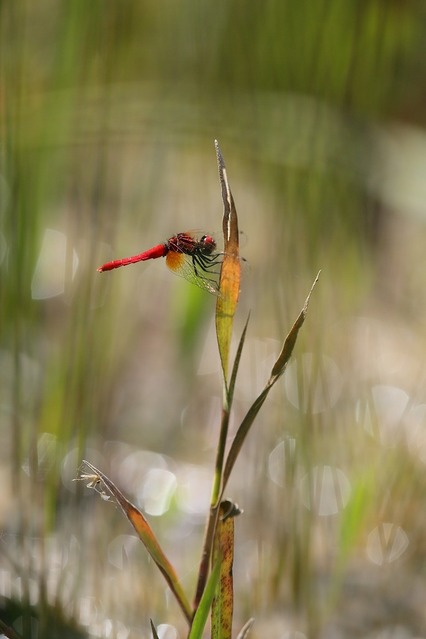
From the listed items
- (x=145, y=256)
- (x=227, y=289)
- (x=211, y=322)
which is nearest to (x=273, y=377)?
(x=227, y=289)

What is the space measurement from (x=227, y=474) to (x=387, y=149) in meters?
1.30

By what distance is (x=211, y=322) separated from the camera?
1691 millimetres

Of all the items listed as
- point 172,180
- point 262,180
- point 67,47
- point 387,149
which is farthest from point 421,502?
point 172,180

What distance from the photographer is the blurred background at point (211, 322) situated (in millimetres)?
795

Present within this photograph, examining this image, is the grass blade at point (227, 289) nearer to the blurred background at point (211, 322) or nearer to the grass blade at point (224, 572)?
the grass blade at point (224, 572)

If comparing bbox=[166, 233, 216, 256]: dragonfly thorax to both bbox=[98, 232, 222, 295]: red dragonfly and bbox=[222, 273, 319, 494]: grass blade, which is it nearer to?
bbox=[98, 232, 222, 295]: red dragonfly

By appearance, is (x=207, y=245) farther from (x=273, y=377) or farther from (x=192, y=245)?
(x=273, y=377)

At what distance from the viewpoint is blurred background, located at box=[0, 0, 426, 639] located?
795 millimetres

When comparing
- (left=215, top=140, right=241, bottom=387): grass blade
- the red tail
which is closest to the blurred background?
the red tail

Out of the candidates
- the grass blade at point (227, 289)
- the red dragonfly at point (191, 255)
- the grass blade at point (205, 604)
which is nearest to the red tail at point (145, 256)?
the red dragonfly at point (191, 255)

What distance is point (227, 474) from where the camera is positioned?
0.47m

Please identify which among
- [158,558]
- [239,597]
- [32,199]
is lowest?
[239,597]

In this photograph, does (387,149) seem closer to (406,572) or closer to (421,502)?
(421,502)

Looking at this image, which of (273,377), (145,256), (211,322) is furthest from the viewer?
(211,322)
